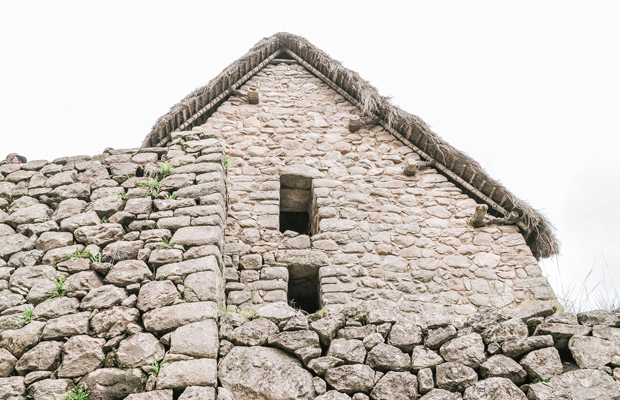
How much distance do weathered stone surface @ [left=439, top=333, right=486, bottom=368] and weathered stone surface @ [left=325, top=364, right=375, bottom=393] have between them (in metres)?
0.48

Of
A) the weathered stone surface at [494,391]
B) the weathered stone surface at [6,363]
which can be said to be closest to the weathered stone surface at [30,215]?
the weathered stone surface at [6,363]

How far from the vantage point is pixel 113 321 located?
271 centimetres

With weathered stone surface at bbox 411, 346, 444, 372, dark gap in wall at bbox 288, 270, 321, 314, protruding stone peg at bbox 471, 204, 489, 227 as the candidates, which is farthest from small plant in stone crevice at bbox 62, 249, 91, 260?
protruding stone peg at bbox 471, 204, 489, 227

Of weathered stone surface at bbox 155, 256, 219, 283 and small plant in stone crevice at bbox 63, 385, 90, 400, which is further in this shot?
weathered stone surface at bbox 155, 256, 219, 283

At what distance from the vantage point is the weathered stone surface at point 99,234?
320 centimetres

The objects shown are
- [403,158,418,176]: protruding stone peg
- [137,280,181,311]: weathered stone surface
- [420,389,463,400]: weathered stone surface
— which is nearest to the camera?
[420,389,463,400]: weathered stone surface

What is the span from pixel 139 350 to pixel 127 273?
1.97ft

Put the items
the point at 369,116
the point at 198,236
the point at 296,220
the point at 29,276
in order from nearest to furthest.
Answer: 1. the point at 29,276
2. the point at 198,236
3. the point at 369,116
4. the point at 296,220

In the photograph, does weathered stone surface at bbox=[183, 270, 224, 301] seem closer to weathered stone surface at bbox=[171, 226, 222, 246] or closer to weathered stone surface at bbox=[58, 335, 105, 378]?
weathered stone surface at bbox=[171, 226, 222, 246]

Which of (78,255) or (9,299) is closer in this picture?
(9,299)

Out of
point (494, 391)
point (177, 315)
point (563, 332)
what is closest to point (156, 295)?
point (177, 315)

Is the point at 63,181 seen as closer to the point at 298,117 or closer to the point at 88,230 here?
the point at 88,230

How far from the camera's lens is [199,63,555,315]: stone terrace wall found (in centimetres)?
428

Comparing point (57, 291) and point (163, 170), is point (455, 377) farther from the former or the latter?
point (163, 170)
